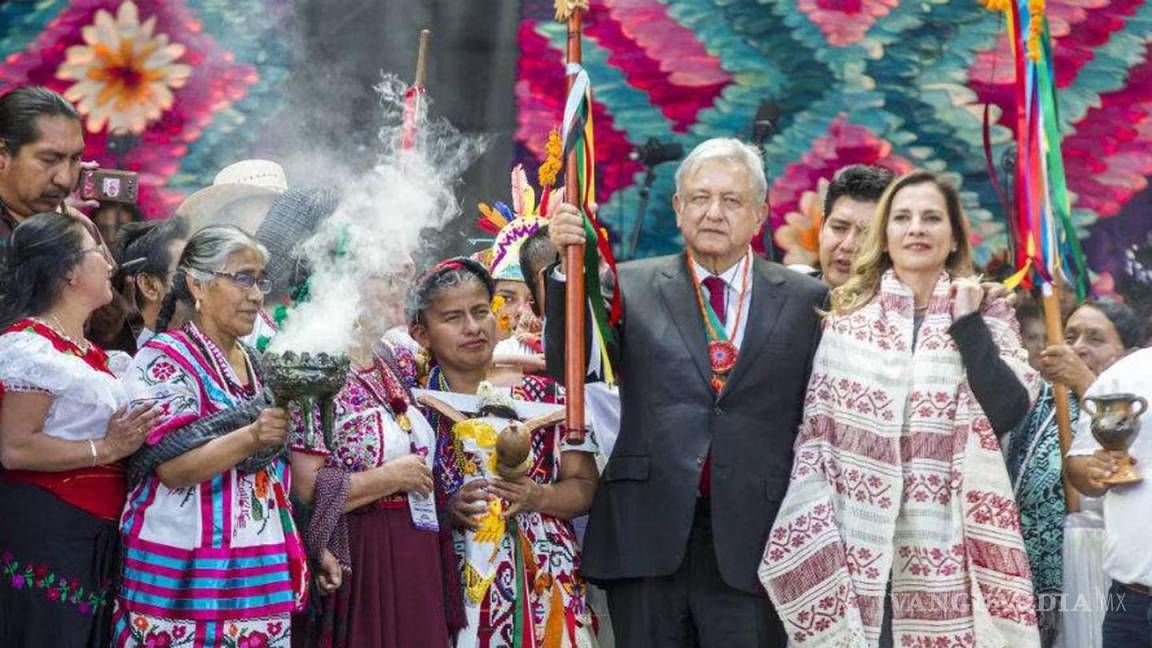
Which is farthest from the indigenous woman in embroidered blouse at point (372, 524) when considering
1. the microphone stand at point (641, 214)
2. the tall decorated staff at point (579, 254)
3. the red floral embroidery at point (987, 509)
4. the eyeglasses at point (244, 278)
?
the microphone stand at point (641, 214)

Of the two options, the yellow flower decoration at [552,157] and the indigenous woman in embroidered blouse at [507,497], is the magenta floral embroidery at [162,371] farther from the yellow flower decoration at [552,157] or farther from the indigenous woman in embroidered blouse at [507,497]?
the yellow flower decoration at [552,157]

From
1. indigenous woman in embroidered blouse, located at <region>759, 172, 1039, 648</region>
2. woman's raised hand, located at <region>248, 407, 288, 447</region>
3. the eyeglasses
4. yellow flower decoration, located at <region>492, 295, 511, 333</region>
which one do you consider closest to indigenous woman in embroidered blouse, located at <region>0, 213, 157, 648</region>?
woman's raised hand, located at <region>248, 407, 288, 447</region>

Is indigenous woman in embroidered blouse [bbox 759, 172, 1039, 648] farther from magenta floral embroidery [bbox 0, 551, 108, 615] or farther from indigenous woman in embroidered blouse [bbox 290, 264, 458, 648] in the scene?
magenta floral embroidery [bbox 0, 551, 108, 615]

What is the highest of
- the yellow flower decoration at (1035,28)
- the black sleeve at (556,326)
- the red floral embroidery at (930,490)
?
the yellow flower decoration at (1035,28)

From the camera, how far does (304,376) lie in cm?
378

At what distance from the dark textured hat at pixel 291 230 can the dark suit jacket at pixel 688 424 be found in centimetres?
76

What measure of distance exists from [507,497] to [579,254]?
716 millimetres

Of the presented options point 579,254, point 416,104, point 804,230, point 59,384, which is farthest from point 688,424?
point 804,230

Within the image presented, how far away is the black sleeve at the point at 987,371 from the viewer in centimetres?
399

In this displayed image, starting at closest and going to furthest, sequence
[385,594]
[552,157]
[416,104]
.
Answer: [385,594]
[552,157]
[416,104]

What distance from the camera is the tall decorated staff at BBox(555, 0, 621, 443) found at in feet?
13.2

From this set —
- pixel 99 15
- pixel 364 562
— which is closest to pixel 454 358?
pixel 364 562

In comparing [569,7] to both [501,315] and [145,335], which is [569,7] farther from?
[145,335]

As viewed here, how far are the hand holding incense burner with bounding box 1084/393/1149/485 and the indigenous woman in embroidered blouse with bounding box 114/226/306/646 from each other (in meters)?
2.26
